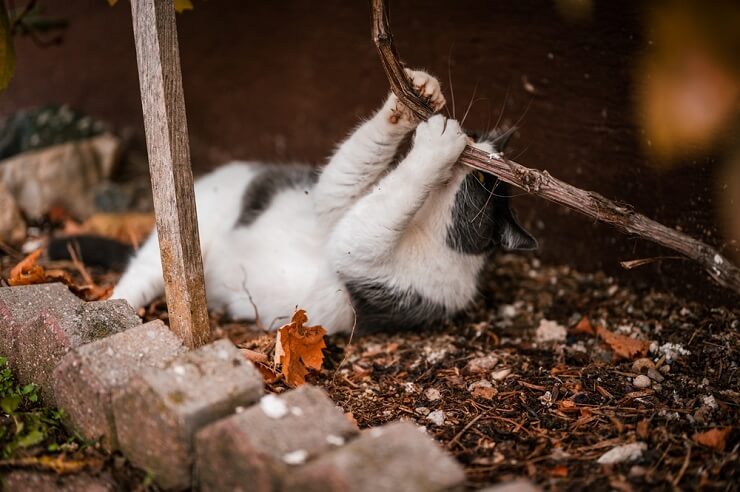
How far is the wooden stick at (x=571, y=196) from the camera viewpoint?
190cm

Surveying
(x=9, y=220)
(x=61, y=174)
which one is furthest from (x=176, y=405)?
(x=61, y=174)

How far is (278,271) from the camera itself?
311 cm

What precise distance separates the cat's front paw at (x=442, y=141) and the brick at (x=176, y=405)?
1040 millimetres

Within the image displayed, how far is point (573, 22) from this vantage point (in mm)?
2967

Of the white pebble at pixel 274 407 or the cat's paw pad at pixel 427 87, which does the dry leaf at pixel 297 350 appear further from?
the cat's paw pad at pixel 427 87

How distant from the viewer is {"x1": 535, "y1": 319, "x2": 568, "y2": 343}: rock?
112 inches

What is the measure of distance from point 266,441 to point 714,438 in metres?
1.32

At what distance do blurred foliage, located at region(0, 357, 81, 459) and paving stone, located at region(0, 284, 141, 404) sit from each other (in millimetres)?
38

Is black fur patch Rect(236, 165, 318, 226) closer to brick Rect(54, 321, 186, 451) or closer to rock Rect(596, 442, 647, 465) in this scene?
brick Rect(54, 321, 186, 451)

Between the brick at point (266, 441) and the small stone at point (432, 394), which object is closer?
the brick at point (266, 441)

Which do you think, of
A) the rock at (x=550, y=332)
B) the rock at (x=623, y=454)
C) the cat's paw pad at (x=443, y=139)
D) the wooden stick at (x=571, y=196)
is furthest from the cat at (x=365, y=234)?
the rock at (x=623, y=454)

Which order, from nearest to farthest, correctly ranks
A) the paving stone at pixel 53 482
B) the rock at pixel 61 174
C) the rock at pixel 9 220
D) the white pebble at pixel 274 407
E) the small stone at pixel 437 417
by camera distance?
the white pebble at pixel 274 407, the paving stone at pixel 53 482, the small stone at pixel 437 417, the rock at pixel 9 220, the rock at pixel 61 174

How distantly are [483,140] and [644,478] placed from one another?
1.51 metres

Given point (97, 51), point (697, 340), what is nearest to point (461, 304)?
point (697, 340)
